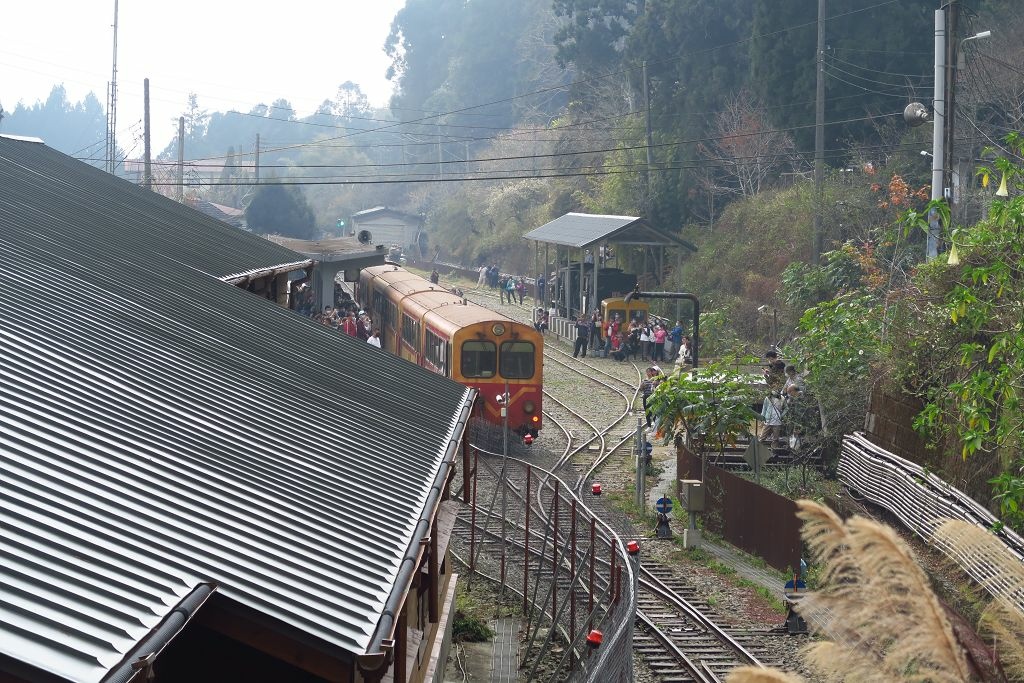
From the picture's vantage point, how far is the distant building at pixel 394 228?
81.6m

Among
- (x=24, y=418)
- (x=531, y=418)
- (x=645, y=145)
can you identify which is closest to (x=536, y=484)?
(x=531, y=418)

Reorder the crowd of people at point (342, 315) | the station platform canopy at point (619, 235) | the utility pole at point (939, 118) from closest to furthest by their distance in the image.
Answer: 1. the utility pole at point (939, 118)
2. the crowd of people at point (342, 315)
3. the station platform canopy at point (619, 235)

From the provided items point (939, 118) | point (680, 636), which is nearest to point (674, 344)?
point (939, 118)

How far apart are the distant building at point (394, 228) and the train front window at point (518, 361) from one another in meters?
59.4

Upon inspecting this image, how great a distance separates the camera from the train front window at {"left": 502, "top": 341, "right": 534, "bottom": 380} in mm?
21656

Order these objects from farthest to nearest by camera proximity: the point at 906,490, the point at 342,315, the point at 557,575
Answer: the point at 342,315 → the point at 906,490 → the point at 557,575

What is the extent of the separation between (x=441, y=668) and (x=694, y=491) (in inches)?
240

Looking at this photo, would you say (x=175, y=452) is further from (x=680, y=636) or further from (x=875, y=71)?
(x=875, y=71)

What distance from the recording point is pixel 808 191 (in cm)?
3456

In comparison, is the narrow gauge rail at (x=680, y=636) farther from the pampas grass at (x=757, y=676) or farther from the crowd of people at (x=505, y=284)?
the crowd of people at (x=505, y=284)

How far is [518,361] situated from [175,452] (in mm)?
15445

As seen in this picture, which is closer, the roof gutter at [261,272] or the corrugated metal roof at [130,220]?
the corrugated metal roof at [130,220]

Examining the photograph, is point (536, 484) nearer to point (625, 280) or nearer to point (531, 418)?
point (531, 418)

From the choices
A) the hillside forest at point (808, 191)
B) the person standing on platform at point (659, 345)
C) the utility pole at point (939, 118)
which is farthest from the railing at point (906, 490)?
the person standing on platform at point (659, 345)
